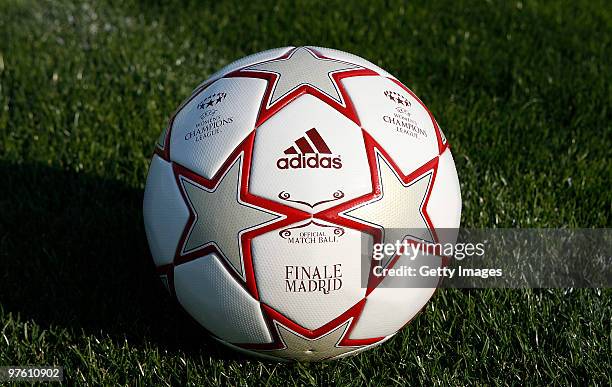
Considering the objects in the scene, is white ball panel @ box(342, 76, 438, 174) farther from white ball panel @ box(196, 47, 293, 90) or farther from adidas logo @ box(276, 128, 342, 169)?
white ball panel @ box(196, 47, 293, 90)

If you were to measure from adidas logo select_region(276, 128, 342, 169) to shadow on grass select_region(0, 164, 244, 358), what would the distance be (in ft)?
2.94

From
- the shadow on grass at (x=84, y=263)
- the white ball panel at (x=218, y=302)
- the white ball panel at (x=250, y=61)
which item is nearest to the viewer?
the white ball panel at (x=218, y=302)

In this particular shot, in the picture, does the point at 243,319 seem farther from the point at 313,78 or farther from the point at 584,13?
the point at 584,13

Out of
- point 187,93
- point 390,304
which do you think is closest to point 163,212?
point 390,304

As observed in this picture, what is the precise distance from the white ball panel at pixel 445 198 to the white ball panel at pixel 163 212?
39.3 inches

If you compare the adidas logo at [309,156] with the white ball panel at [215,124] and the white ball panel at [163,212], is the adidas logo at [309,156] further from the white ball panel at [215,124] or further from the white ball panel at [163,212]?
the white ball panel at [163,212]

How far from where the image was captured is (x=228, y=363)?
350 cm

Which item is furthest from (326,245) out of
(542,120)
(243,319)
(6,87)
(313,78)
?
(6,87)

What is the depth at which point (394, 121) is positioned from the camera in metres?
3.17

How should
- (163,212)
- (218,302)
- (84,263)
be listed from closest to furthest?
(218,302) < (163,212) < (84,263)

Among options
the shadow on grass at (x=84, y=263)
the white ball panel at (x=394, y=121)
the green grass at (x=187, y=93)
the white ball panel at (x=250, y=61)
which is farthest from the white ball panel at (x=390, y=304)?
the white ball panel at (x=250, y=61)

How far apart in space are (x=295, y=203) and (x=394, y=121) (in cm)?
57

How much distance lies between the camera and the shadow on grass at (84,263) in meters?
3.71

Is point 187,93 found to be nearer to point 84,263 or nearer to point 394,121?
point 84,263
